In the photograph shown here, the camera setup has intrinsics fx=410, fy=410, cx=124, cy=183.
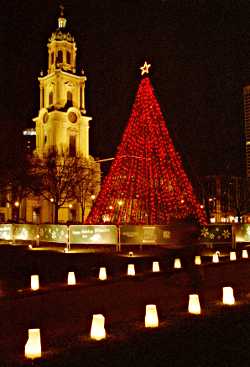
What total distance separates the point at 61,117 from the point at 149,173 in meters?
37.5

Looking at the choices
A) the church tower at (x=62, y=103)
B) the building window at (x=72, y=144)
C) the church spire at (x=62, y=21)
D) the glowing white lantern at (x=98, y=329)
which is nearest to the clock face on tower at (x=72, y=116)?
the church tower at (x=62, y=103)

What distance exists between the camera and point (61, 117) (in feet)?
204

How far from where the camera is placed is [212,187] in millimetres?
75062

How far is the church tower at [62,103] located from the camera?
203 feet

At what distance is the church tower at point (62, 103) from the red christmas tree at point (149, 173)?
3152 centimetres

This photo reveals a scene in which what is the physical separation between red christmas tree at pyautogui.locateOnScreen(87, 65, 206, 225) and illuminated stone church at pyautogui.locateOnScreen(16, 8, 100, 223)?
2766 cm

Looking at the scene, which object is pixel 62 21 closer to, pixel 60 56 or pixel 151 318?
pixel 60 56

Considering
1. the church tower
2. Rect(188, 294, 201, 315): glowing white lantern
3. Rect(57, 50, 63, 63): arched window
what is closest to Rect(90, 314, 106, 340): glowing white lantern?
Rect(188, 294, 201, 315): glowing white lantern

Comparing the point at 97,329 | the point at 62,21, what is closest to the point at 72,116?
the point at 62,21

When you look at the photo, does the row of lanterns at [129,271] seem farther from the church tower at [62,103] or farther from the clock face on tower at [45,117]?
the clock face on tower at [45,117]

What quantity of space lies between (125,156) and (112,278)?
46.4 feet

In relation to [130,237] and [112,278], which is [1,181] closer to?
[130,237]

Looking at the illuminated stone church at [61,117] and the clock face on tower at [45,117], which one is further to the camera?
the clock face on tower at [45,117]

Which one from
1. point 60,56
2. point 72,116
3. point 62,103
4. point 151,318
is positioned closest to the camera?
point 151,318
